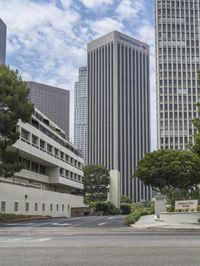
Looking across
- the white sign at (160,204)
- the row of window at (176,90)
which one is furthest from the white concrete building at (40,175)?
the row of window at (176,90)

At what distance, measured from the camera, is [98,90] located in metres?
195

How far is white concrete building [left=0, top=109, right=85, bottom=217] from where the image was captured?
5062 cm

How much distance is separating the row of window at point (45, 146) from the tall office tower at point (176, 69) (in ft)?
183

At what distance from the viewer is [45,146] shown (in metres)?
68.4

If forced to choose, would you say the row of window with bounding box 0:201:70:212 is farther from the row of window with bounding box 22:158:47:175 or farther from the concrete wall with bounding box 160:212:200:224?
the concrete wall with bounding box 160:212:200:224

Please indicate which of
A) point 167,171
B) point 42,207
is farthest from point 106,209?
point 42,207

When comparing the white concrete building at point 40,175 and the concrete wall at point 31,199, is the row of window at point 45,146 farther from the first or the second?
the concrete wall at point 31,199

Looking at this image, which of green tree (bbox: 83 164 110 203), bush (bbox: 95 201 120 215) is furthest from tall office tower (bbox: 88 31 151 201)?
bush (bbox: 95 201 120 215)

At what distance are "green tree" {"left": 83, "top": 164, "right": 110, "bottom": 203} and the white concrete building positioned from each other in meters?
35.1

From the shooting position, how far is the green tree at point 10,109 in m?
35.8
